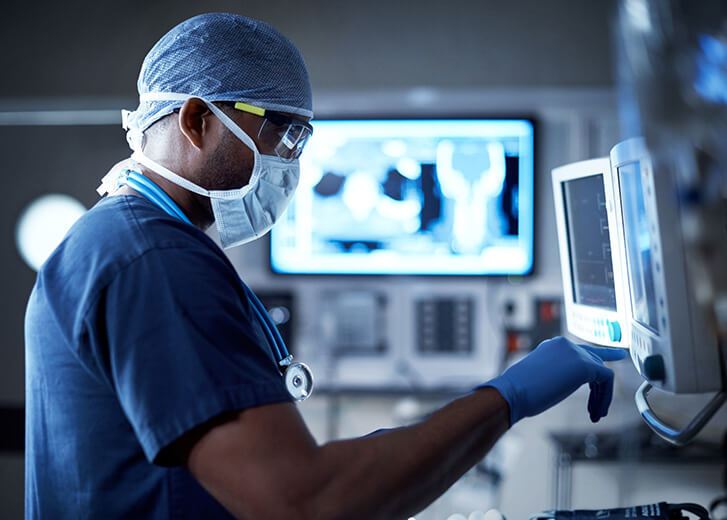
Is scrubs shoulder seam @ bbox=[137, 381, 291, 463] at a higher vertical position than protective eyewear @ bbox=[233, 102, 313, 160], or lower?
lower

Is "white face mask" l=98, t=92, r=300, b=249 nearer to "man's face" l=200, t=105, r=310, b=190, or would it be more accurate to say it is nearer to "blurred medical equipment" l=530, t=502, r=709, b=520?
"man's face" l=200, t=105, r=310, b=190

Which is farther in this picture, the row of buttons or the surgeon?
the row of buttons

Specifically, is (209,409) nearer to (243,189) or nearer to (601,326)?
(243,189)

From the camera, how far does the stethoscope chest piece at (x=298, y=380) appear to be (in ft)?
3.92

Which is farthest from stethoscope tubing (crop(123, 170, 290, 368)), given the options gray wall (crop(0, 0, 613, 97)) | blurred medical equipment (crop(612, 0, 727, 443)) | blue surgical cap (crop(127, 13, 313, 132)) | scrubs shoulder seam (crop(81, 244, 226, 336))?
gray wall (crop(0, 0, 613, 97))

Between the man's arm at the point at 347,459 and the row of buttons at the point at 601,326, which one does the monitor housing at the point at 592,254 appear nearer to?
the row of buttons at the point at 601,326

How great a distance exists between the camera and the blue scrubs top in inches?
34.4

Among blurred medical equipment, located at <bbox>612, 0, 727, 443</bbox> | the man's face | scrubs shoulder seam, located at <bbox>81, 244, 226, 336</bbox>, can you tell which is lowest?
scrubs shoulder seam, located at <bbox>81, 244, 226, 336</bbox>

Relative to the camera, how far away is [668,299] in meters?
0.97

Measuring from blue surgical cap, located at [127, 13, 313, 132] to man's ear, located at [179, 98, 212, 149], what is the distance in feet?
0.07

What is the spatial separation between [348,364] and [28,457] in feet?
7.56

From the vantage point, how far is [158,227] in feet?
3.20

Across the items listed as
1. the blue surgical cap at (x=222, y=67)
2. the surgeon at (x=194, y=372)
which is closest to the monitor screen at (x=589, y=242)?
the surgeon at (x=194, y=372)

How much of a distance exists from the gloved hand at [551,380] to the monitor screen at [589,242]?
6.5 inches
